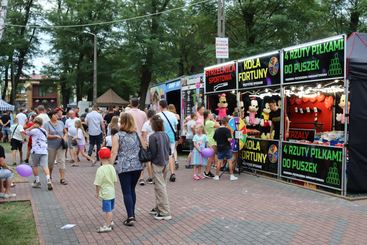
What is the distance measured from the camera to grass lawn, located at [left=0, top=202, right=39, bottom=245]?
600cm

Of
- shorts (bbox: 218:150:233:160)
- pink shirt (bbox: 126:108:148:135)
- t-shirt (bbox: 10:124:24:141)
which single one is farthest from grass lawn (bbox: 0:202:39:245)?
t-shirt (bbox: 10:124:24:141)

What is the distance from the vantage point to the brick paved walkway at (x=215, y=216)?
6188 mm

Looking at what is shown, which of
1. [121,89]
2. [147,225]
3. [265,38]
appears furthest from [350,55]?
[121,89]

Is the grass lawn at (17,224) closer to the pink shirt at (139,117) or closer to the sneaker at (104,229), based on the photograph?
the sneaker at (104,229)

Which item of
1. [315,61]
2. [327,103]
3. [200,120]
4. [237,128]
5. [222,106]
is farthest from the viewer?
[222,106]

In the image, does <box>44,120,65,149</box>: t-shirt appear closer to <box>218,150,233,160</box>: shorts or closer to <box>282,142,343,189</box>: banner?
<box>218,150,233,160</box>: shorts

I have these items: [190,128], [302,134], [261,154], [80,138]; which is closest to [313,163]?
[261,154]

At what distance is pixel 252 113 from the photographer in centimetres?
1355

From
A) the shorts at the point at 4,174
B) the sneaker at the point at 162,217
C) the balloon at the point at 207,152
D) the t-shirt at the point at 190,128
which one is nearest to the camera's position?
the sneaker at the point at 162,217

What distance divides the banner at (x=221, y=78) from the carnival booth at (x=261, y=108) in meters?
0.34

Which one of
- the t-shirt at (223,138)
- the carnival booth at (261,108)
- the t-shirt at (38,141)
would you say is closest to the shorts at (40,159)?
the t-shirt at (38,141)

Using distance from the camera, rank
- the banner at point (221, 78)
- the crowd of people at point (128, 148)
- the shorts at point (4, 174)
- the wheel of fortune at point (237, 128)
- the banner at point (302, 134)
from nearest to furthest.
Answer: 1. the crowd of people at point (128, 148)
2. the shorts at point (4, 174)
3. the wheel of fortune at point (237, 128)
4. the banner at point (221, 78)
5. the banner at point (302, 134)

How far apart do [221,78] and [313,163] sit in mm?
4971

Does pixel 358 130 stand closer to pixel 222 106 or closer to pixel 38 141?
pixel 222 106
